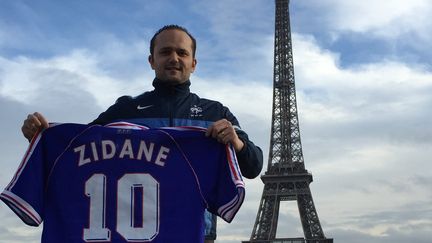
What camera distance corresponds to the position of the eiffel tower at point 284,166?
5509 cm

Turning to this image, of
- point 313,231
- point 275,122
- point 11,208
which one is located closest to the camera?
point 11,208

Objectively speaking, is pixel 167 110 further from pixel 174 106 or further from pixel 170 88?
pixel 170 88

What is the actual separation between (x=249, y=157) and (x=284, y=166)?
5480 centimetres

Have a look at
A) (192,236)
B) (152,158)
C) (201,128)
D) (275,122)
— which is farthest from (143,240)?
(275,122)

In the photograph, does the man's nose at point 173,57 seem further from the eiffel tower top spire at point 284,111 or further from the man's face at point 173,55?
the eiffel tower top spire at point 284,111

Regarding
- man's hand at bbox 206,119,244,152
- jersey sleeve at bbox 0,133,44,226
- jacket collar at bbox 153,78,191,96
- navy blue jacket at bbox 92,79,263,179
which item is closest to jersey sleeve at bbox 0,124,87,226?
jersey sleeve at bbox 0,133,44,226

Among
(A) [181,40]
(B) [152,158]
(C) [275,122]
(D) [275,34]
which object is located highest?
(D) [275,34]

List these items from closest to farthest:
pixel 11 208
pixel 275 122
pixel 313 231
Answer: pixel 11 208
pixel 313 231
pixel 275 122

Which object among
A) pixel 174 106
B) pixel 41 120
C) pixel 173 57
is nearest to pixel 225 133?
pixel 174 106

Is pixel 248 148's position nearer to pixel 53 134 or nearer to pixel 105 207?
pixel 105 207

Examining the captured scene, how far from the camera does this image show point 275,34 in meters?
64.8

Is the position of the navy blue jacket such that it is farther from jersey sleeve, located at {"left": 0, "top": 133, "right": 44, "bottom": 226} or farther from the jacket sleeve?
jersey sleeve, located at {"left": 0, "top": 133, "right": 44, "bottom": 226}

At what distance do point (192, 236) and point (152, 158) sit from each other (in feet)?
1.94

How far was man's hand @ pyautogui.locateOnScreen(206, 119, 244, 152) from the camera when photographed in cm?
379
